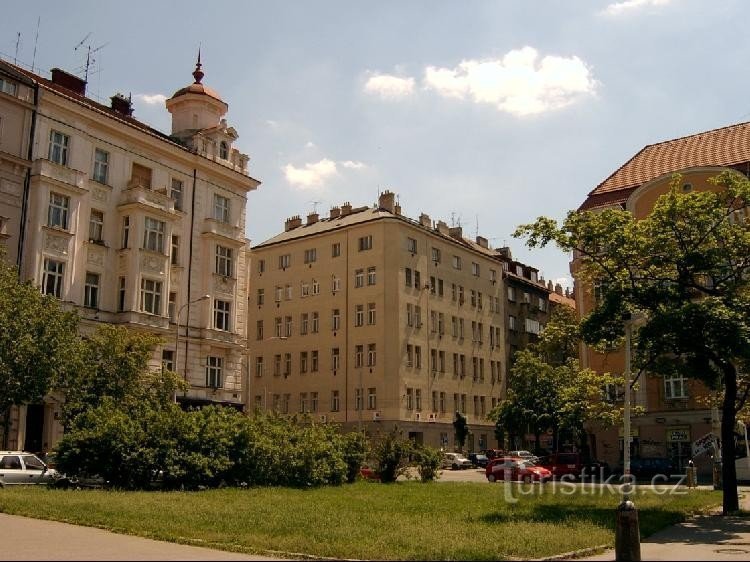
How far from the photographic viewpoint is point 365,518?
1803 cm

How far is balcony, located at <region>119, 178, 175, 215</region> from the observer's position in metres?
41.9

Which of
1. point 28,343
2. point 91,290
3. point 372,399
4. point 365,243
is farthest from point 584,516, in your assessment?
point 365,243

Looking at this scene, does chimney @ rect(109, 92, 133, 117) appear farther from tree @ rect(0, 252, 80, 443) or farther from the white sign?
the white sign

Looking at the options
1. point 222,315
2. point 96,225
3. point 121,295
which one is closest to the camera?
point 96,225

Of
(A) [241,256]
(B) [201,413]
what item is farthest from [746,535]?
(A) [241,256]

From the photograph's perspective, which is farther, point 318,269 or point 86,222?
point 318,269

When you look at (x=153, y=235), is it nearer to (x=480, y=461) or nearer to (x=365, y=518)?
(x=365, y=518)

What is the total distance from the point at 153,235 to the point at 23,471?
17.6 m

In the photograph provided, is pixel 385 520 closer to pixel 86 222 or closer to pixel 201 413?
pixel 201 413

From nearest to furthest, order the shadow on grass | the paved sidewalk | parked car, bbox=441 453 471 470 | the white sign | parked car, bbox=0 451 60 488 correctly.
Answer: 1. the paved sidewalk
2. the shadow on grass
3. parked car, bbox=0 451 60 488
4. the white sign
5. parked car, bbox=441 453 471 470

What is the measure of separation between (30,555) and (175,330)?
103 feet

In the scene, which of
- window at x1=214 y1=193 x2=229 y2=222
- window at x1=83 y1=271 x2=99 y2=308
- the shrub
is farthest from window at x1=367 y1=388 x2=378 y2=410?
window at x1=83 y1=271 x2=99 y2=308

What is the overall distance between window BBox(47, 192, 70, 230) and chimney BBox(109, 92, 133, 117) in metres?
10.5

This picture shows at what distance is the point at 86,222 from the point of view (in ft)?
132
